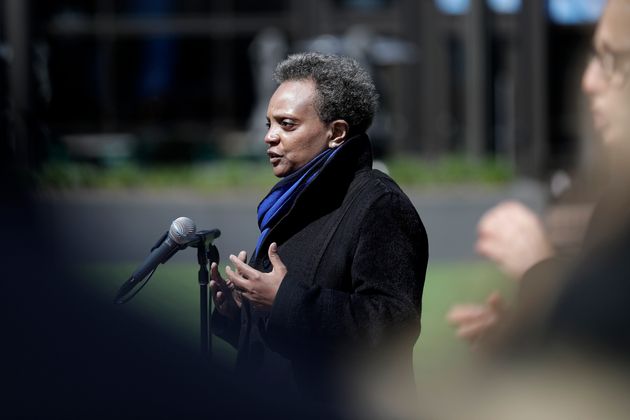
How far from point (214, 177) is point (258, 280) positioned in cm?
1191

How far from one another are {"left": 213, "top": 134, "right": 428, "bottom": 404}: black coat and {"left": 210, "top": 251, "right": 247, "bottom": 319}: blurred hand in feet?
0.13

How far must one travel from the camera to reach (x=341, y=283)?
2.68 meters

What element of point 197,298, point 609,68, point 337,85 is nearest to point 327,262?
point 337,85

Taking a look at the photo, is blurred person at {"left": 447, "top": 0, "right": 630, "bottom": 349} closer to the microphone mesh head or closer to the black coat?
the black coat

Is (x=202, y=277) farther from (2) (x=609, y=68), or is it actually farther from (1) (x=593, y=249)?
(1) (x=593, y=249)

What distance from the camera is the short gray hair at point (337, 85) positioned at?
108 inches

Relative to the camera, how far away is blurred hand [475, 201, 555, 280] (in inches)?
110

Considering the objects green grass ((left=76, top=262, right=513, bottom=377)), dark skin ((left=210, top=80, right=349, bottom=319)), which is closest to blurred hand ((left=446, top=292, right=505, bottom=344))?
green grass ((left=76, top=262, right=513, bottom=377))

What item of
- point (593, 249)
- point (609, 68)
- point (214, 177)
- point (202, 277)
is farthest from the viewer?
point (214, 177)

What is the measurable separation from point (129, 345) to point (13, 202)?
10265 millimetres

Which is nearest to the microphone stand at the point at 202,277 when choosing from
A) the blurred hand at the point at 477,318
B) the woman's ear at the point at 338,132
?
the woman's ear at the point at 338,132

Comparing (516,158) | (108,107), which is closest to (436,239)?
(516,158)

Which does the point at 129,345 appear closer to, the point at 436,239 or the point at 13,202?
the point at 13,202

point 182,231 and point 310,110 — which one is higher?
point 310,110
